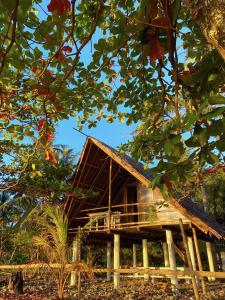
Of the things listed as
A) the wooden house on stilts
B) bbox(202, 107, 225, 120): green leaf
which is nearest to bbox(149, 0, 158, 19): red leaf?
bbox(202, 107, 225, 120): green leaf

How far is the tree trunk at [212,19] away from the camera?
3.35 feet

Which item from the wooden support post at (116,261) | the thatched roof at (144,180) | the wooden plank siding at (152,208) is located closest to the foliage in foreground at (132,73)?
the thatched roof at (144,180)

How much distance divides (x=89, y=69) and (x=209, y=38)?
2340 mm

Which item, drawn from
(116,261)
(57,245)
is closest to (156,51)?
(57,245)

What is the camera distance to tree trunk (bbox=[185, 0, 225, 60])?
102 centimetres

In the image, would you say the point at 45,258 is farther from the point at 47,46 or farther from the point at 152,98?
the point at 47,46

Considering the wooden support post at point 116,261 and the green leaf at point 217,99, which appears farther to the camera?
the wooden support post at point 116,261

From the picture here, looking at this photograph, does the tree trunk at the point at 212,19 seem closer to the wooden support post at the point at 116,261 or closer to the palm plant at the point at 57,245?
the palm plant at the point at 57,245

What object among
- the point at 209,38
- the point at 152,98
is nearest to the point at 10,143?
the point at 152,98

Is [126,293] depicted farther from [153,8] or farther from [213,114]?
[213,114]

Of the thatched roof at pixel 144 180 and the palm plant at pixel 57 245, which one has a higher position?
the thatched roof at pixel 144 180

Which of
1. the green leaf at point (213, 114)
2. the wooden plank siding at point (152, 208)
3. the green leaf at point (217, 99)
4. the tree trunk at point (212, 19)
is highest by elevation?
the wooden plank siding at point (152, 208)

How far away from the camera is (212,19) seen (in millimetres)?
1055

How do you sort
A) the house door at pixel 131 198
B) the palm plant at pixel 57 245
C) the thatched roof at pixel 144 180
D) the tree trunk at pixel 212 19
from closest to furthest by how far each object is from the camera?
the tree trunk at pixel 212 19, the palm plant at pixel 57 245, the thatched roof at pixel 144 180, the house door at pixel 131 198
